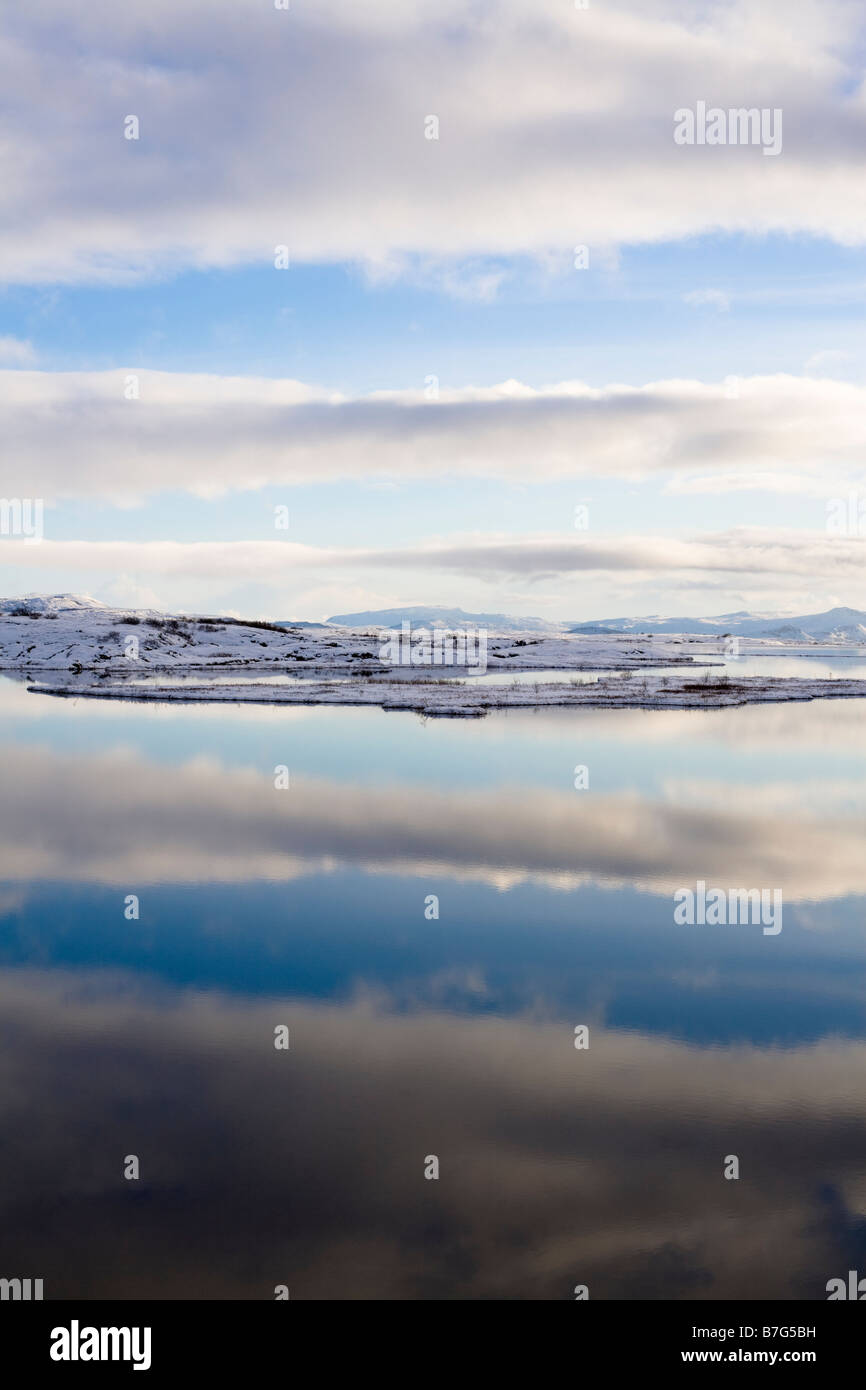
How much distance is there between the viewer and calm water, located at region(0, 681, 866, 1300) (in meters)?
9.27

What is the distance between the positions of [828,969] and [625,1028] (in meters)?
4.64

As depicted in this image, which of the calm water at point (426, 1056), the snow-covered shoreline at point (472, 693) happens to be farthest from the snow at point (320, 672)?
the calm water at point (426, 1056)

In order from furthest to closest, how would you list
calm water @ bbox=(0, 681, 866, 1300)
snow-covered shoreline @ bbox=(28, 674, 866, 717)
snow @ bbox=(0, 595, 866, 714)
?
snow @ bbox=(0, 595, 866, 714) → snow-covered shoreline @ bbox=(28, 674, 866, 717) → calm water @ bbox=(0, 681, 866, 1300)

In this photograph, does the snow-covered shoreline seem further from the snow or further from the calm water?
the calm water

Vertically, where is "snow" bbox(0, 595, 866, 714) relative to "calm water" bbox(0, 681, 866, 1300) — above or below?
above

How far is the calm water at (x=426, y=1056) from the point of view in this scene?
9.27 m

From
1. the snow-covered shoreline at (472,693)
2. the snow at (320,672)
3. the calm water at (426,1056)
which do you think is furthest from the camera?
the snow at (320,672)

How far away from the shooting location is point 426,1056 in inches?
506

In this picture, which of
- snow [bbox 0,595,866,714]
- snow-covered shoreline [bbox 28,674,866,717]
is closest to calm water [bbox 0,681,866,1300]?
snow-covered shoreline [bbox 28,674,866,717]

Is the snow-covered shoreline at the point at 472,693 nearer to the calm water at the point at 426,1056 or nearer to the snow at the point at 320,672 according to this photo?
the snow at the point at 320,672

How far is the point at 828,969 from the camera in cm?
1622
